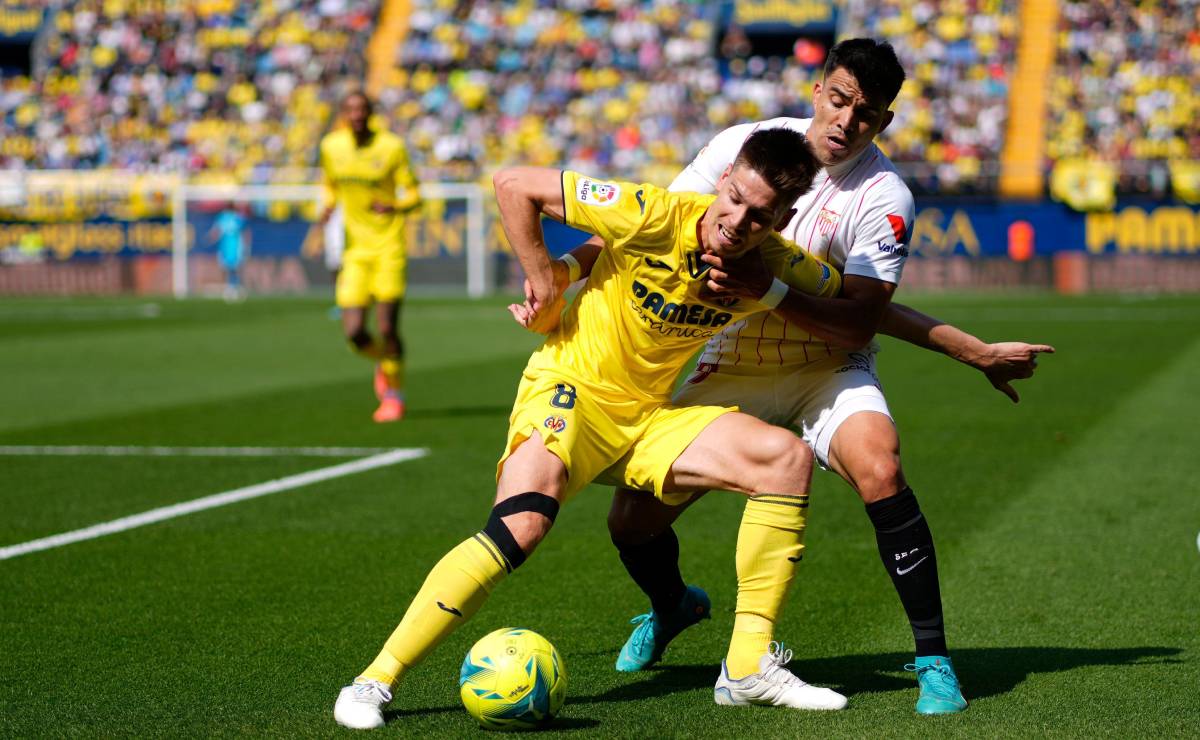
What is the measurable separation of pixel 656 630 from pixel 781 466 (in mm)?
795

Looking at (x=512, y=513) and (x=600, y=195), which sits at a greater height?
(x=600, y=195)

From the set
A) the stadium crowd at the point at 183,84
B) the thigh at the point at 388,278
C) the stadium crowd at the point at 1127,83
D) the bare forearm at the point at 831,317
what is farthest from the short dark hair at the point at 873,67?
the stadium crowd at the point at 183,84

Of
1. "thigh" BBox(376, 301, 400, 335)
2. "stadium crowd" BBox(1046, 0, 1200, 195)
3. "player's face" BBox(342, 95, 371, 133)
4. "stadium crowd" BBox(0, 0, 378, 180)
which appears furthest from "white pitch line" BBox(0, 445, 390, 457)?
"stadium crowd" BBox(0, 0, 378, 180)

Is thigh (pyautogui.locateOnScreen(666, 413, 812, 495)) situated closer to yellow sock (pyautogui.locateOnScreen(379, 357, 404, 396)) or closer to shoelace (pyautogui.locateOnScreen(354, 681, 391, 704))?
shoelace (pyautogui.locateOnScreen(354, 681, 391, 704))

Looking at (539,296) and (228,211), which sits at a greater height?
(539,296)

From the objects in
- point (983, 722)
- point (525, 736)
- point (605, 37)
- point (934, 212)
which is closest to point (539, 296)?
point (525, 736)

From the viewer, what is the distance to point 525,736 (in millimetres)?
4070

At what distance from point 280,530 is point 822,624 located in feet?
9.51

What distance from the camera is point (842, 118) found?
466 cm

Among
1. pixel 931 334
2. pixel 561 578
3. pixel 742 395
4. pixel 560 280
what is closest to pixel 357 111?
pixel 561 578

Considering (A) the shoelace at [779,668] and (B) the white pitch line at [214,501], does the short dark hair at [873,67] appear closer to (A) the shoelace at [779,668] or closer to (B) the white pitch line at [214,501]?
(A) the shoelace at [779,668]

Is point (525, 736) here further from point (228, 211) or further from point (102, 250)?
point (102, 250)

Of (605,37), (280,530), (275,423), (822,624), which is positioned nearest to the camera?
(822,624)

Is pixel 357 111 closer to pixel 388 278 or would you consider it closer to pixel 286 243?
pixel 388 278
